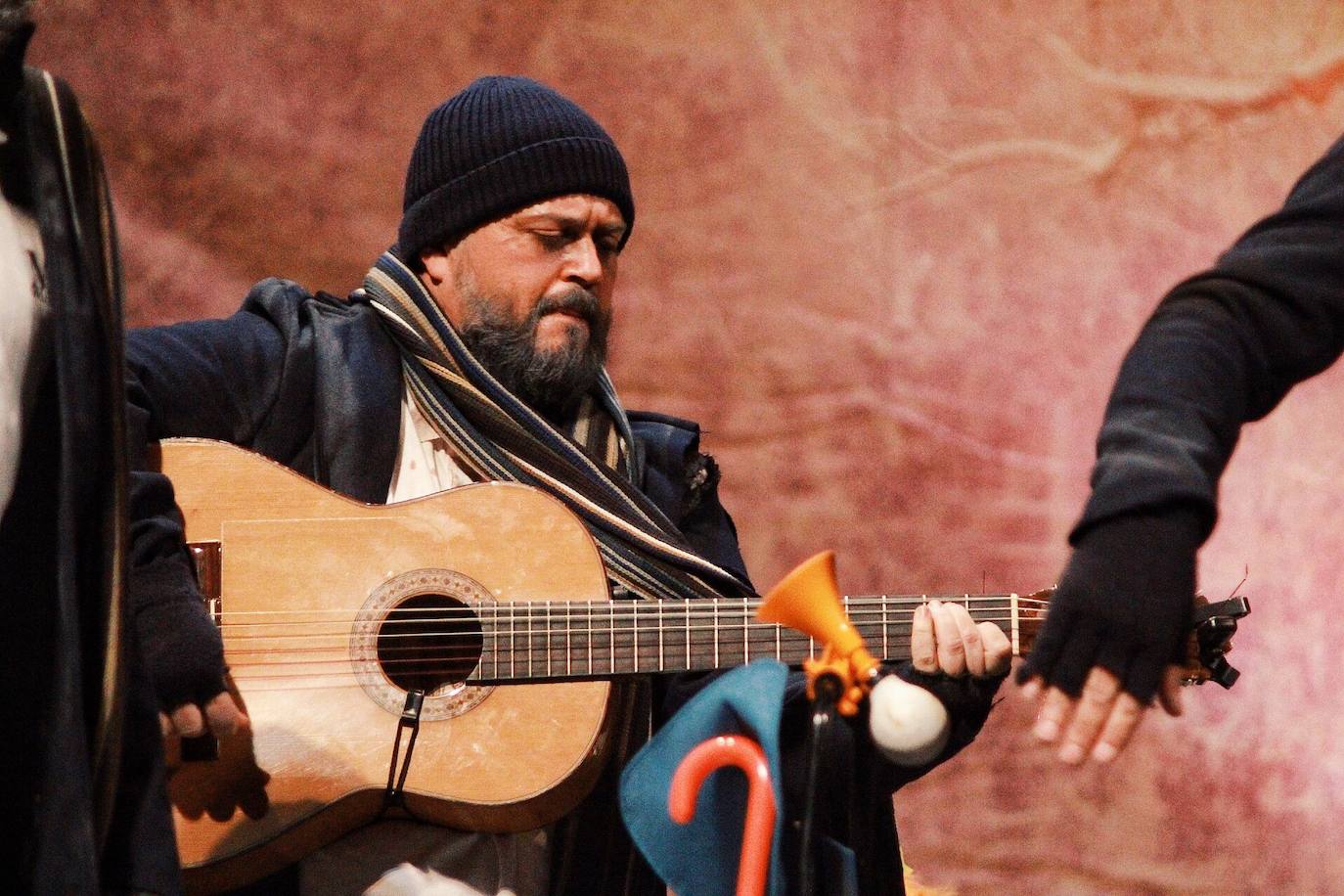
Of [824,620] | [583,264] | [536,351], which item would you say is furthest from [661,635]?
[824,620]

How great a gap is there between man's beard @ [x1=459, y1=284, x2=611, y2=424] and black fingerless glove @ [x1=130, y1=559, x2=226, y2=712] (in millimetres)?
741

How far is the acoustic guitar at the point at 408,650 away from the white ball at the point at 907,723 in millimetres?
812

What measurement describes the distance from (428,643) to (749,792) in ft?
2.50

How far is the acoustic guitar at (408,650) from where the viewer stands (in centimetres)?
194

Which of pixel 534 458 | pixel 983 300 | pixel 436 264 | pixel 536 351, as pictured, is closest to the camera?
pixel 534 458

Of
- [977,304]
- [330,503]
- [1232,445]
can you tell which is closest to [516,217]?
[330,503]

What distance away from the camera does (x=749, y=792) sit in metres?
1.42

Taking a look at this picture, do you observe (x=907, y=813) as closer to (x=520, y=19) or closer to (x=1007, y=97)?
(x=1007, y=97)

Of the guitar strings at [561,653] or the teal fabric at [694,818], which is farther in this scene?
the guitar strings at [561,653]

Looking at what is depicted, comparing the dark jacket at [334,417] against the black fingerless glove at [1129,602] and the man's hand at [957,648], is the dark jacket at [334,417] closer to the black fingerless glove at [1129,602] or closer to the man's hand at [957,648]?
the man's hand at [957,648]

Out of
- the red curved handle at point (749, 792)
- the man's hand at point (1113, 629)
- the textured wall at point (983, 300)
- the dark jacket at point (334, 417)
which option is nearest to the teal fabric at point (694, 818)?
the red curved handle at point (749, 792)

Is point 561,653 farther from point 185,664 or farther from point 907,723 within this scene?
point 907,723

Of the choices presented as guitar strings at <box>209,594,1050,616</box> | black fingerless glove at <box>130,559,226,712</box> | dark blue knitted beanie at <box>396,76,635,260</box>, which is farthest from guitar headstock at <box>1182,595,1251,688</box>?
black fingerless glove at <box>130,559,226,712</box>

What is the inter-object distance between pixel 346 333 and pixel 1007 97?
1.62 meters
